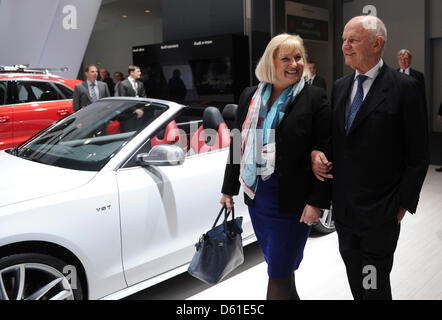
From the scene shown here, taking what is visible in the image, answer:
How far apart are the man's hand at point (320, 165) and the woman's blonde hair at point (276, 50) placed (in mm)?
411

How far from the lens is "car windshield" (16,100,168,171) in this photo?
8.85 feet

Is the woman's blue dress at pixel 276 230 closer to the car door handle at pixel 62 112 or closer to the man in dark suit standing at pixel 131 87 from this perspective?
the car door handle at pixel 62 112

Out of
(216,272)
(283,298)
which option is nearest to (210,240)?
(216,272)

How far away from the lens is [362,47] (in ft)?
5.99

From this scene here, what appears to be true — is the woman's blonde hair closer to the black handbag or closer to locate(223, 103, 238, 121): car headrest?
the black handbag

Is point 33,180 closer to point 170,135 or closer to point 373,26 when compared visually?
point 170,135

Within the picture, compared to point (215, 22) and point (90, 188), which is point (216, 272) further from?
point (215, 22)

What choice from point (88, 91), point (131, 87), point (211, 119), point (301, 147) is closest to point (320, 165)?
point (301, 147)

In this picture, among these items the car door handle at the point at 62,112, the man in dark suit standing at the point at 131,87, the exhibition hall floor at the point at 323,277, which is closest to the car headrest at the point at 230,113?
the exhibition hall floor at the point at 323,277

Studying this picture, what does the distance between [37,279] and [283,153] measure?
132 centimetres

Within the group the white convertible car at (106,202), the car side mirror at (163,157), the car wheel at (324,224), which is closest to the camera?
the white convertible car at (106,202)

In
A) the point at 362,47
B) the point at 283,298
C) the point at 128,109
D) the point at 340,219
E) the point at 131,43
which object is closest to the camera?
the point at 362,47

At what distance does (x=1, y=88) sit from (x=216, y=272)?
5.55 m

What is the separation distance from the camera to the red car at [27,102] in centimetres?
659
